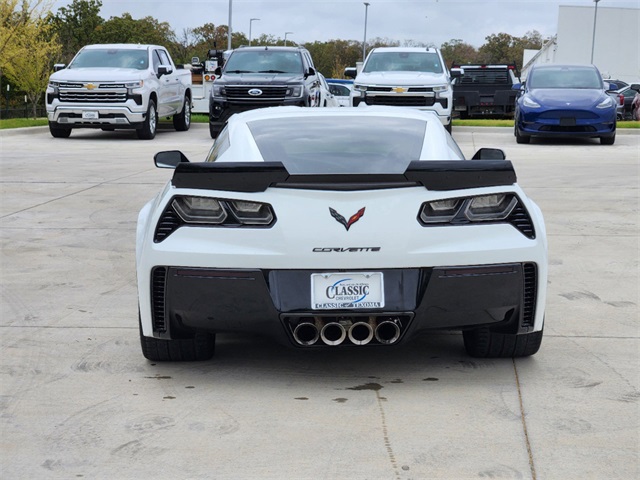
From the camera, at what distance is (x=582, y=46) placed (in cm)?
9556

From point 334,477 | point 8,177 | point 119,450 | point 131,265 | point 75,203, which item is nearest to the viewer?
point 334,477

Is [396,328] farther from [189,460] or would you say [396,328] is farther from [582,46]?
[582,46]

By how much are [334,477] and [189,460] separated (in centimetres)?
55

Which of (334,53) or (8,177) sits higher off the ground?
(8,177)

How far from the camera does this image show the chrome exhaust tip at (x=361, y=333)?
4891 mm

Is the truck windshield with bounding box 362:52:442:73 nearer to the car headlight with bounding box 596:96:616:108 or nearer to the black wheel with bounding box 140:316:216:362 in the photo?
the car headlight with bounding box 596:96:616:108

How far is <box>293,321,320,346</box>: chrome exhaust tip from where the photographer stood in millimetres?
4871

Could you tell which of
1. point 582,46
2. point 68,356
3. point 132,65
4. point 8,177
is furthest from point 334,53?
point 68,356

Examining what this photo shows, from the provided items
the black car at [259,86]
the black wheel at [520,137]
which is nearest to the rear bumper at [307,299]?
the black wheel at [520,137]

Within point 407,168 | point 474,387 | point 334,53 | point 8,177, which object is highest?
point 407,168

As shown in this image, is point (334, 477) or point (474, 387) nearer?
point (334, 477)

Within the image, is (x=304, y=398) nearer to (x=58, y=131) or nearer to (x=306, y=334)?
(x=306, y=334)

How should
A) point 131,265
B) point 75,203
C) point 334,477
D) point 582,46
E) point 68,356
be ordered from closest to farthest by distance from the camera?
point 334,477
point 68,356
point 131,265
point 75,203
point 582,46

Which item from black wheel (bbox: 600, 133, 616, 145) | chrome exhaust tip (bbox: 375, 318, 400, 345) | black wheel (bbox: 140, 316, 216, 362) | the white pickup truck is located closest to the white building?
black wheel (bbox: 600, 133, 616, 145)
